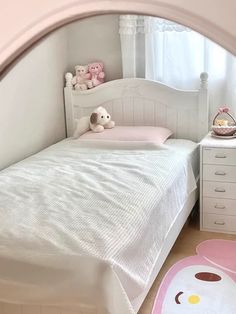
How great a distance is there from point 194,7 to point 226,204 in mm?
2168

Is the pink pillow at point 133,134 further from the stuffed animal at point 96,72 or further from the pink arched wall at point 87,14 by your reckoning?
the pink arched wall at point 87,14

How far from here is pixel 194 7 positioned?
2.03 feet

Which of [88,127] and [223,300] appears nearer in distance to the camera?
[223,300]

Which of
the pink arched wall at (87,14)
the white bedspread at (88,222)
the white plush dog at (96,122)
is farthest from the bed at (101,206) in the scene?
the pink arched wall at (87,14)

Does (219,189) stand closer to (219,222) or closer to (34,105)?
(219,222)

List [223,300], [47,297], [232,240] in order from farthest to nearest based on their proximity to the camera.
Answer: [232,240] < [223,300] < [47,297]

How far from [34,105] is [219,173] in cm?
124

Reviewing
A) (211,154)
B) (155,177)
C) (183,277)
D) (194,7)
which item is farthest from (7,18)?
(211,154)

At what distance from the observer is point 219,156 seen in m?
2.62

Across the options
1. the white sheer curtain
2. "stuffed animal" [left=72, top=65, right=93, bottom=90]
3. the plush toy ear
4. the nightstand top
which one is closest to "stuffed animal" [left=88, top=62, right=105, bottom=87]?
"stuffed animal" [left=72, top=65, right=93, bottom=90]

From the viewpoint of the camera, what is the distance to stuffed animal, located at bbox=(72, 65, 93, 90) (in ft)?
10.2

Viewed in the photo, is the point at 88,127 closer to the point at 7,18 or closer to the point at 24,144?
the point at 24,144

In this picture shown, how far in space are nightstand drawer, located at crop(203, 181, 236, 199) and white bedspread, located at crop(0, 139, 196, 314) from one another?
10 cm

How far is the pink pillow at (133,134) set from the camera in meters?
2.79
